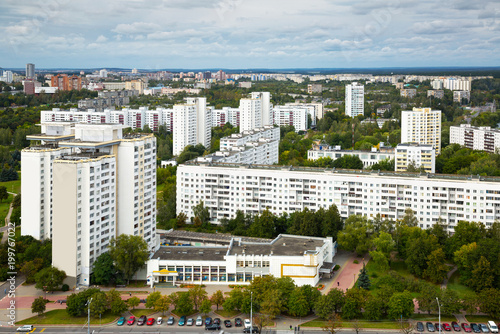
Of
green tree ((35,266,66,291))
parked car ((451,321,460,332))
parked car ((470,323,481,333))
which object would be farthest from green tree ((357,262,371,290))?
green tree ((35,266,66,291))

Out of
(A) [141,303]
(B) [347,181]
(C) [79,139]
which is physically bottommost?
(A) [141,303]

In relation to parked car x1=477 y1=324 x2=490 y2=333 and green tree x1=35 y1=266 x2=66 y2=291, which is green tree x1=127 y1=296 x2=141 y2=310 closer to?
green tree x1=35 y1=266 x2=66 y2=291

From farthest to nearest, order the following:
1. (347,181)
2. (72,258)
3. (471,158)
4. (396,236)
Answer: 1. (471,158)
2. (347,181)
3. (396,236)
4. (72,258)

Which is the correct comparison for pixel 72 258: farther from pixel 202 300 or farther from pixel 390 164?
pixel 390 164

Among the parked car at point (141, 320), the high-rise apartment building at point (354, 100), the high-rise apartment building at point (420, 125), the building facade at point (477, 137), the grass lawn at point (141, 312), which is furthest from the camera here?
the high-rise apartment building at point (354, 100)

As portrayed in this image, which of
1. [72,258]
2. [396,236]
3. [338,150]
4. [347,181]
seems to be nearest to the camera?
[72,258]

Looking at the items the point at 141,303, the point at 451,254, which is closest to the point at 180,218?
the point at 141,303

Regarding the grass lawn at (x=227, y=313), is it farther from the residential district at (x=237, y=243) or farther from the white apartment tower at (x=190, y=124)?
the white apartment tower at (x=190, y=124)

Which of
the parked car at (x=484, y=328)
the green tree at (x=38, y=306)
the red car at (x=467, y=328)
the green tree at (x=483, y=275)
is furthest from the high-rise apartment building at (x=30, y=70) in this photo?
the parked car at (x=484, y=328)
